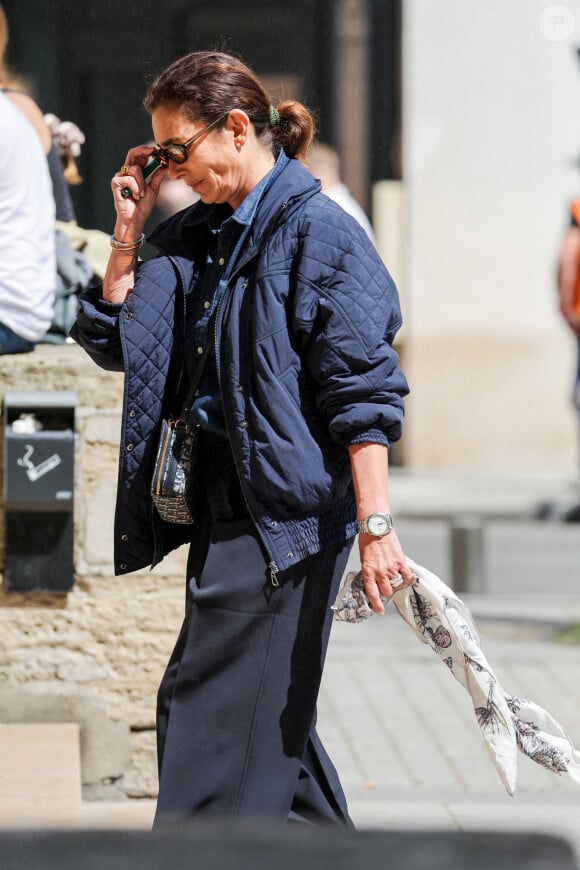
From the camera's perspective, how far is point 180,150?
307cm

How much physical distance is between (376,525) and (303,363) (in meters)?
0.36

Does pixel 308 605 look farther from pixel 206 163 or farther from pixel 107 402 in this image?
pixel 107 402

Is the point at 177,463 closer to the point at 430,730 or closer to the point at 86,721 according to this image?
the point at 86,721

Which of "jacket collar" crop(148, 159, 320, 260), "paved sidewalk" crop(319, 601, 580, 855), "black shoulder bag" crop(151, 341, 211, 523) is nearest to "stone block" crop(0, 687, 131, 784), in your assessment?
"paved sidewalk" crop(319, 601, 580, 855)

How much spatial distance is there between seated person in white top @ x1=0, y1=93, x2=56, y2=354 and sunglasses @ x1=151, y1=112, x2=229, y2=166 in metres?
1.52

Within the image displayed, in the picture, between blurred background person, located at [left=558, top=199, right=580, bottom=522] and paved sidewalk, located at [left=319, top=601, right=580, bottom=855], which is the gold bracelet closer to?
paved sidewalk, located at [left=319, top=601, right=580, bottom=855]

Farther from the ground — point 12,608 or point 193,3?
point 193,3

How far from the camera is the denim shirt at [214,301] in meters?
3.07

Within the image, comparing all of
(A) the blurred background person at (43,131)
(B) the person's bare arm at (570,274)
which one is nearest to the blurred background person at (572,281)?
(B) the person's bare arm at (570,274)

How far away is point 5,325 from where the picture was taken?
4.48 meters

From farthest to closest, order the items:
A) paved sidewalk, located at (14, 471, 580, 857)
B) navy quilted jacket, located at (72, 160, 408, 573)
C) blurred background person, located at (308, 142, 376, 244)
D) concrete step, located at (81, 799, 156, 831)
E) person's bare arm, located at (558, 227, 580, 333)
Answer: person's bare arm, located at (558, 227, 580, 333) → blurred background person, located at (308, 142, 376, 244) → paved sidewalk, located at (14, 471, 580, 857) → concrete step, located at (81, 799, 156, 831) → navy quilted jacket, located at (72, 160, 408, 573)

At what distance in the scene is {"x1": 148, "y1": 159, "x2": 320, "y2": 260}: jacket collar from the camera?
3.02m

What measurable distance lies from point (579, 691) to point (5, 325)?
2820mm

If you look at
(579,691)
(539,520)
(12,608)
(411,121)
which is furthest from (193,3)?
(411,121)
